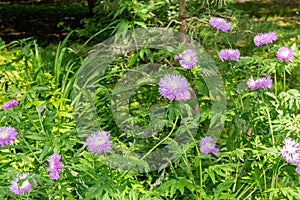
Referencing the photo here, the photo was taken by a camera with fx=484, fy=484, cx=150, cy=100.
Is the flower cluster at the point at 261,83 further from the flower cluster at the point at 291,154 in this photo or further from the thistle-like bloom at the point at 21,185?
the thistle-like bloom at the point at 21,185

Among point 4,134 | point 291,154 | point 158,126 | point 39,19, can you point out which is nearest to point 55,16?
point 39,19

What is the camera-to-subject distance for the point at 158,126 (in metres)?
2.32

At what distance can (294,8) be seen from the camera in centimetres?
894

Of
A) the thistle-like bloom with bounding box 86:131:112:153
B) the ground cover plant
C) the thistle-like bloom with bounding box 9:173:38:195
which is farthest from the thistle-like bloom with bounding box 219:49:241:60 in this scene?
the thistle-like bloom with bounding box 9:173:38:195

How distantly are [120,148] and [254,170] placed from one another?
570 millimetres

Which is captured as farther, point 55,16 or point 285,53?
point 55,16

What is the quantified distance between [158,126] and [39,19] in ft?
23.7

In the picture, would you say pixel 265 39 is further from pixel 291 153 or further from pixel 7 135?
pixel 7 135

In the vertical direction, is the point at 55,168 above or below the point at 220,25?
below

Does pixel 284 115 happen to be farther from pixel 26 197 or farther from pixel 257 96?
pixel 26 197

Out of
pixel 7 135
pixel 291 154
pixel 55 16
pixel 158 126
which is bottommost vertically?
pixel 55 16

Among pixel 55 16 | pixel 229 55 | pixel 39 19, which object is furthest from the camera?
pixel 55 16

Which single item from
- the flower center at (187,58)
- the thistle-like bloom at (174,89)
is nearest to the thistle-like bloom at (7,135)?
the thistle-like bloom at (174,89)

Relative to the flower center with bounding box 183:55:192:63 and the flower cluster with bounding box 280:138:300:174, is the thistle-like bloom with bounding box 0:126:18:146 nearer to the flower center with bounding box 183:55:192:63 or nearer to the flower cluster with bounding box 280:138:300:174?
the flower center with bounding box 183:55:192:63
